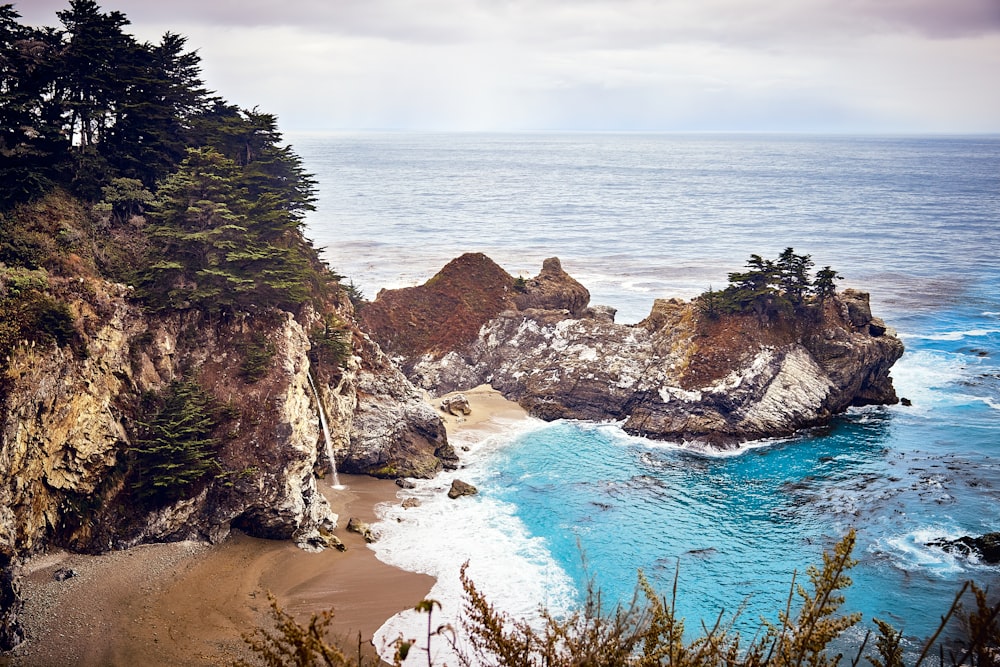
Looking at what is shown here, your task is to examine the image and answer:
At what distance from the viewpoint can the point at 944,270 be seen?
76625 millimetres

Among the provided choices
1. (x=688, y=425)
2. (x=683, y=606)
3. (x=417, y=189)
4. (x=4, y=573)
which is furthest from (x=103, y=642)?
(x=417, y=189)

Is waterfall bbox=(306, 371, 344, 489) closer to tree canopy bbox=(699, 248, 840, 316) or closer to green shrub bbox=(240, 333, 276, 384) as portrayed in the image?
green shrub bbox=(240, 333, 276, 384)

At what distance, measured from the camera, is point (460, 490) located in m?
30.7

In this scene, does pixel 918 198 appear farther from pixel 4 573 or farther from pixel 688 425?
pixel 4 573

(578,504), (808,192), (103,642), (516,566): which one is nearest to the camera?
(103,642)

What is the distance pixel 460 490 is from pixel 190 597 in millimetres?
12043

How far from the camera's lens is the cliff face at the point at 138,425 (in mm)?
21609

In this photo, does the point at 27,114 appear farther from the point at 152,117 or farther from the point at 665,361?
the point at 665,361

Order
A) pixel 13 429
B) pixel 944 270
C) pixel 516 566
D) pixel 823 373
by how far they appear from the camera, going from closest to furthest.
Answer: pixel 13 429
pixel 516 566
pixel 823 373
pixel 944 270

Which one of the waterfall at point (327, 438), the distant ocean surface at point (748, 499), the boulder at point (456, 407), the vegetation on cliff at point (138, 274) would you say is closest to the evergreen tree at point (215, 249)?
the vegetation on cliff at point (138, 274)

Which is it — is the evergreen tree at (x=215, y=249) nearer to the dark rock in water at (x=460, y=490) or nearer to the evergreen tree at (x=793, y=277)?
the dark rock in water at (x=460, y=490)

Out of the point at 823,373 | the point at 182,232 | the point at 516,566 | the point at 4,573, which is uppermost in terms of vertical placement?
the point at 182,232

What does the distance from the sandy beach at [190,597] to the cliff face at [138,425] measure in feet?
3.09

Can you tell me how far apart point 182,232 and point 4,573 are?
13.7 metres
